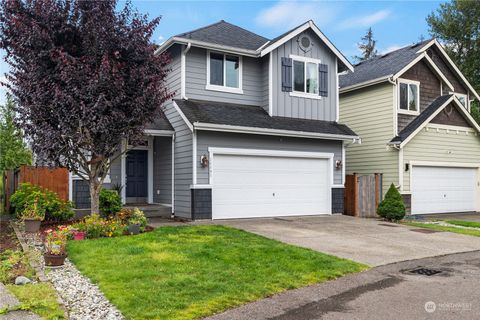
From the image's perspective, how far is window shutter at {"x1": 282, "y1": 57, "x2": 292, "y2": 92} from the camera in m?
15.3

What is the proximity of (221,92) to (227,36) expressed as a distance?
256cm

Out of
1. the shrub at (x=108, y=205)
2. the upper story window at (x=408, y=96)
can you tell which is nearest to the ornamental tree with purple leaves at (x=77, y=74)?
the shrub at (x=108, y=205)

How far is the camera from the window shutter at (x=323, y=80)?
16078mm

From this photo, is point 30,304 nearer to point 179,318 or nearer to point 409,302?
point 179,318

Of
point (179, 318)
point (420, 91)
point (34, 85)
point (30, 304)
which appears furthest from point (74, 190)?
point (420, 91)

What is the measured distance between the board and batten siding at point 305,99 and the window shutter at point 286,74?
0.12 meters

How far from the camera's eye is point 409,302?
5484 millimetres

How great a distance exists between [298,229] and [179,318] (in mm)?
7103

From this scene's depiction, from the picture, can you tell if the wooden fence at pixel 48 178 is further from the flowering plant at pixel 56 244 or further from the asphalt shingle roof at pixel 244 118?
the flowering plant at pixel 56 244

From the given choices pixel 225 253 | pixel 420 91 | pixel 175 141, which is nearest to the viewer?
pixel 225 253

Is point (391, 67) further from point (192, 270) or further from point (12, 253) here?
point (12, 253)

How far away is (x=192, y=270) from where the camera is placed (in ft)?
21.7

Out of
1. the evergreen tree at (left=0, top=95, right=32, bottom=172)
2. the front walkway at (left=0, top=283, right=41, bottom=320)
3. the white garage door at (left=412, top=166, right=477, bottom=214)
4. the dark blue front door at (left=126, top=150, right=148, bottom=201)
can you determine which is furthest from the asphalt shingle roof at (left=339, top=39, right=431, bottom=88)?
the evergreen tree at (left=0, top=95, right=32, bottom=172)

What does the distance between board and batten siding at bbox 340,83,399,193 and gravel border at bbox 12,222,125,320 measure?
13419mm
